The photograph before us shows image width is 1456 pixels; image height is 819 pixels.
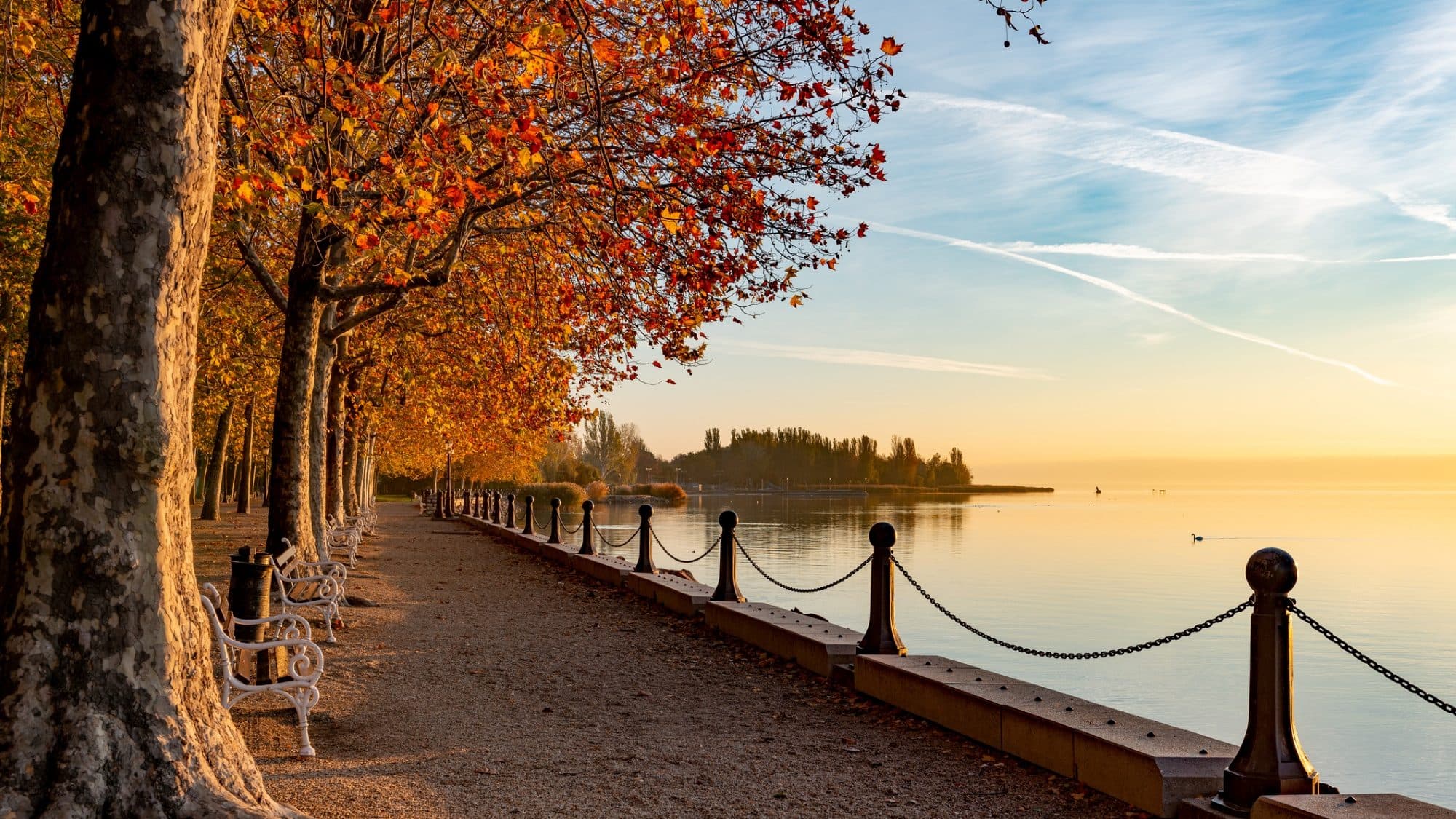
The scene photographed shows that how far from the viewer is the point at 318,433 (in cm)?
2020

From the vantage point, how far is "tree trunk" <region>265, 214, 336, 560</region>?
15297mm

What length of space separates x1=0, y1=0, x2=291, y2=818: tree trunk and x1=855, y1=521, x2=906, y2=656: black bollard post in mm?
5650

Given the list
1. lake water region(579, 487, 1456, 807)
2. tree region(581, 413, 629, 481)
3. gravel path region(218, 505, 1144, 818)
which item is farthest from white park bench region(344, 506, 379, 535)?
tree region(581, 413, 629, 481)

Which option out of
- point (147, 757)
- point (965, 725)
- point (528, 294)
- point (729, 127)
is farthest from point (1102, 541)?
point (147, 757)

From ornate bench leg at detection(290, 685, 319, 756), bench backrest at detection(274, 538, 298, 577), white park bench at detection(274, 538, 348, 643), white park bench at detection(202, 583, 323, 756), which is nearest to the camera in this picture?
white park bench at detection(202, 583, 323, 756)

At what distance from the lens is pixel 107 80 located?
17.0ft

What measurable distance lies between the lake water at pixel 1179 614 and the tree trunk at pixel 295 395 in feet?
38.7

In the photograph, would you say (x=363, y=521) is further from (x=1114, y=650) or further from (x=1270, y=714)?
(x=1270, y=714)

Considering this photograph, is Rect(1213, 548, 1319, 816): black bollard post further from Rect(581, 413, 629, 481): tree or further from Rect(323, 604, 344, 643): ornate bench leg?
Rect(581, 413, 629, 481): tree

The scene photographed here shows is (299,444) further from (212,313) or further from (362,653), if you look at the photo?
(212,313)

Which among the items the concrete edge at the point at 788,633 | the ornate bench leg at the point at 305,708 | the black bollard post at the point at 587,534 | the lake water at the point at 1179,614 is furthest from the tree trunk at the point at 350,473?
the ornate bench leg at the point at 305,708

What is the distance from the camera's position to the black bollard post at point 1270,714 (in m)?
5.65

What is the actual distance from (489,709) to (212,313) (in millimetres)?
15766

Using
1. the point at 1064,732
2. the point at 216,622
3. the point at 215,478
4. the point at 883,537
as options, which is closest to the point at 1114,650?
the point at 883,537
